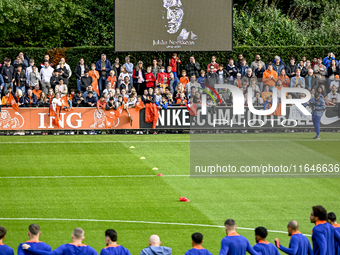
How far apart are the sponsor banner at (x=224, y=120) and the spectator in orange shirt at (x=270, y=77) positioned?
1.73 metres

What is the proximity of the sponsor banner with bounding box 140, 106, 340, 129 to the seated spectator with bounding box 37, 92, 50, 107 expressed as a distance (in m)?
3.93

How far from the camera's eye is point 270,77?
27.0 m

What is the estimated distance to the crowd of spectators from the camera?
24.9m

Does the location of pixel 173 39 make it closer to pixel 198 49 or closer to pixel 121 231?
pixel 198 49

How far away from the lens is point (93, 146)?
21969mm

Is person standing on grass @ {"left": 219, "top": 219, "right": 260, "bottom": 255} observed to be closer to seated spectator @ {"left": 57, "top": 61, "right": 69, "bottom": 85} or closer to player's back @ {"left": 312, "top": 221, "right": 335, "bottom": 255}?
player's back @ {"left": 312, "top": 221, "right": 335, "bottom": 255}

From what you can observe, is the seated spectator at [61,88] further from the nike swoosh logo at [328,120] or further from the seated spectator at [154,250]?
the seated spectator at [154,250]

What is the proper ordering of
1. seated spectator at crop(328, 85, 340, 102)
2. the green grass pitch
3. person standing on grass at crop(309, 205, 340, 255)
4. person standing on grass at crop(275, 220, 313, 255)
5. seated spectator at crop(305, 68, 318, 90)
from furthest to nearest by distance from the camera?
seated spectator at crop(305, 68, 318, 90)
seated spectator at crop(328, 85, 340, 102)
the green grass pitch
person standing on grass at crop(309, 205, 340, 255)
person standing on grass at crop(275, 220, 313, 255)

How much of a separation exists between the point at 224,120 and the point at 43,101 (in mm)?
7591

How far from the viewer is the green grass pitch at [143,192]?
39.2 ft

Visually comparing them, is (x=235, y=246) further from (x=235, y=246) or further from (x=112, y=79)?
(x=112, y=79)

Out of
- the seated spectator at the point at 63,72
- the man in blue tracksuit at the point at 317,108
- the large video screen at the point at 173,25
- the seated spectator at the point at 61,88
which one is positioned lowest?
the man in blue tracksuit at the point at 317,108

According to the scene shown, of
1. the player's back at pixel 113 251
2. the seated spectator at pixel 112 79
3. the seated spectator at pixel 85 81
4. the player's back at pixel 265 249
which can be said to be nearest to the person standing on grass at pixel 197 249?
the player's back at pixel 265 249

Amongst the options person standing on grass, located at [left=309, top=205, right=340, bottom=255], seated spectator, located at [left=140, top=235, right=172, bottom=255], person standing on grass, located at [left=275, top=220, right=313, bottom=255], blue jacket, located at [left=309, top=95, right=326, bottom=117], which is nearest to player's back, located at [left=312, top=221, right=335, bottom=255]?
person standing on grass, located at [left=309, top=205, right=340, bottom=255]
